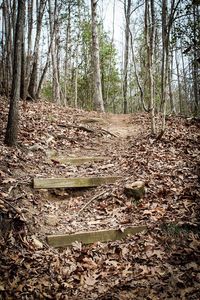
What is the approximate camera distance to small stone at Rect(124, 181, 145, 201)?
5.84m

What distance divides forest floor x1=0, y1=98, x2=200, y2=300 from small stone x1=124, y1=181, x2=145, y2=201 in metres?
0.10

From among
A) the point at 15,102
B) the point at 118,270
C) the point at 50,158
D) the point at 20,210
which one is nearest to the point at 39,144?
the point at 50,158

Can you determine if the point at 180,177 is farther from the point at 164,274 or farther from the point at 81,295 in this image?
the point at 81,295

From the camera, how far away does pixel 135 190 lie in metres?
5.85

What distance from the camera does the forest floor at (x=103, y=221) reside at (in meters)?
4.04

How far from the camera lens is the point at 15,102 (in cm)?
704

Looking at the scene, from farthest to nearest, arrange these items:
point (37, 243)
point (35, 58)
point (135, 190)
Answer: point (35, 58), point (135, 190), point (37, 243)

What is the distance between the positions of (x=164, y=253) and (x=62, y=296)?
5.03 ft

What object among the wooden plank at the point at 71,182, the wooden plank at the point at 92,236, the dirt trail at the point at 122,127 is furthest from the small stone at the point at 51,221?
the dirt trail at the point at 122,127

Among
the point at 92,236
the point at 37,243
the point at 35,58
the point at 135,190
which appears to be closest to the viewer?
the point at 37,243

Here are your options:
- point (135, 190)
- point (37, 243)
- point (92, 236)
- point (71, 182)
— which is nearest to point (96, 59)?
point (71, 182)

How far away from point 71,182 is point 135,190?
121 centimetres

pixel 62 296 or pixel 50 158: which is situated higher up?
pixel 50 158

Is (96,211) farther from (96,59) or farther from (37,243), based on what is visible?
(96,59)
